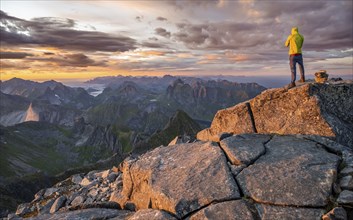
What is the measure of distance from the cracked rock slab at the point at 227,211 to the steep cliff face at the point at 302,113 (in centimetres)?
644

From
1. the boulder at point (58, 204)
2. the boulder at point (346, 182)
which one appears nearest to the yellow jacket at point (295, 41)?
the boulder at point (346, 182)

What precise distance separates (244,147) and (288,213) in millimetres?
5125

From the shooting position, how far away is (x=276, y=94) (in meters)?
20.4

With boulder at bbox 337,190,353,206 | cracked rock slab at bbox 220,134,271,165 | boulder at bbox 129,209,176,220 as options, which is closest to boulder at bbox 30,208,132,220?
boulder at bbox 129,209,176,220

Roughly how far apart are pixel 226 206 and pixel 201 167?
3.12m

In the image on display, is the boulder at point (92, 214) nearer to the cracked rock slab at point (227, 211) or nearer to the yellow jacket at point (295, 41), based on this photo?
the cracked rock slab at point (227, 211)

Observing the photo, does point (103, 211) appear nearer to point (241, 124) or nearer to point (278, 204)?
point (278, 204)

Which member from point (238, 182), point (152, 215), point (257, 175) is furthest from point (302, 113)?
point (152, 215)

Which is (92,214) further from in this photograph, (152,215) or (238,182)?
(238,182)

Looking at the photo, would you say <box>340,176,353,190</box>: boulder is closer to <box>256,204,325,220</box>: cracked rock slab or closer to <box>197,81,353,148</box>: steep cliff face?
<box>256,204,325,220</box>: cracked rock slab

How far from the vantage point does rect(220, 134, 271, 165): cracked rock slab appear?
50.7ft

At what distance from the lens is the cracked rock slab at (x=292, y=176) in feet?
41.1

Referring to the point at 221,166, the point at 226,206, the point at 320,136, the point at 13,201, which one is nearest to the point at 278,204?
the point at 226,206

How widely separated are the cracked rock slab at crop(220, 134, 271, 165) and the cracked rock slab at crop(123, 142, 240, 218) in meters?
0.51
